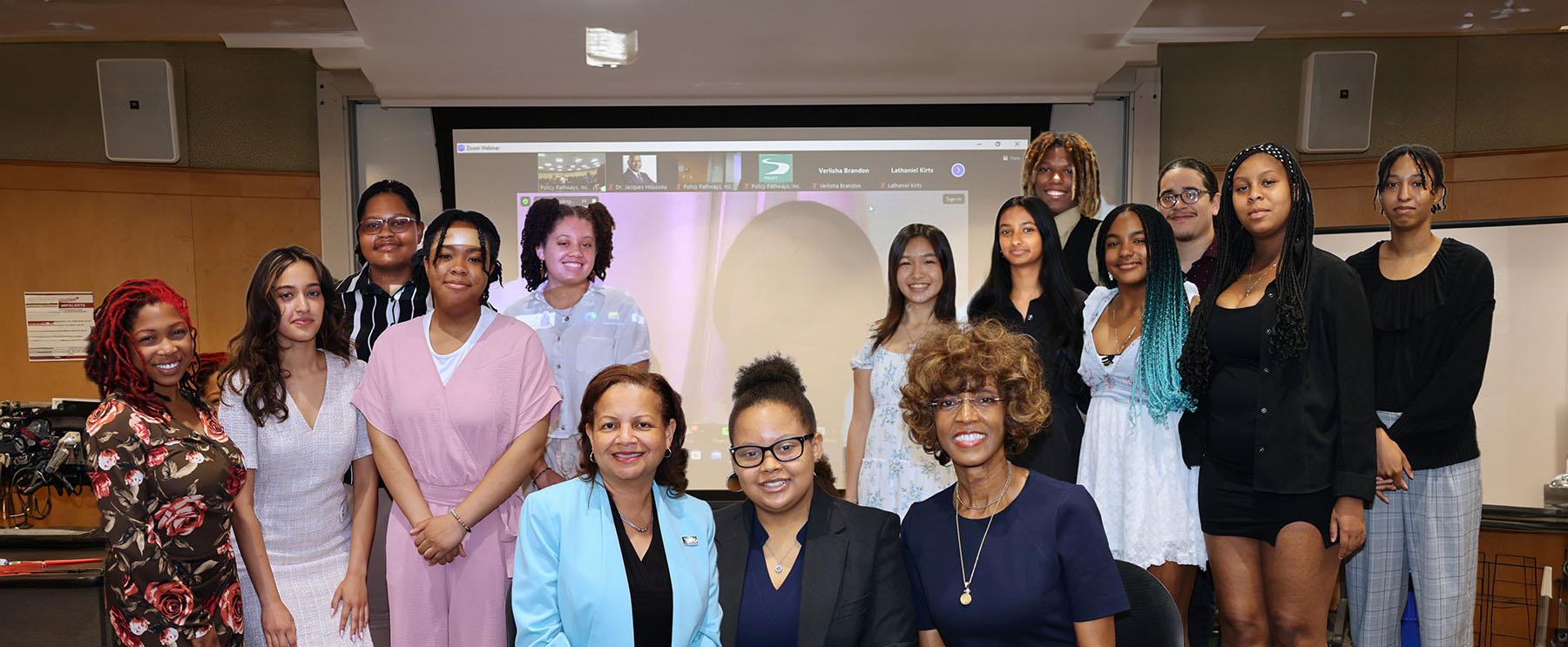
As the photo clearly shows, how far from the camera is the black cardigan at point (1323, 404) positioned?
2164 mm

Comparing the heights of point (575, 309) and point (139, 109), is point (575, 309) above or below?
below

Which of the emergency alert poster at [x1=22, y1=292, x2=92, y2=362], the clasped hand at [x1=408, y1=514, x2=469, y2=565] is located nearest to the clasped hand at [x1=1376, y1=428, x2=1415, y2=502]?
the clasped hand at [x1=408, y1=514, x2=469, y2=565]

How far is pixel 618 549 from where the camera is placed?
6.27ft

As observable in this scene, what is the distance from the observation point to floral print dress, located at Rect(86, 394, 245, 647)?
2.09m

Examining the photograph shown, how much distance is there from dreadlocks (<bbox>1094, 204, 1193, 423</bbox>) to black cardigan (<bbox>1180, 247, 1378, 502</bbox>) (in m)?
0.22

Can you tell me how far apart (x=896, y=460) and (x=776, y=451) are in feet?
3.76

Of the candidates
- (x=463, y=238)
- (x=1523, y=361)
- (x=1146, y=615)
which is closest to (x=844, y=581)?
(x=1146, y=615)

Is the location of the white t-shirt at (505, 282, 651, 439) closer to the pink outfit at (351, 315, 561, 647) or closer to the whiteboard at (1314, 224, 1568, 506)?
the pink outfit at (351, 315, 561, 647)

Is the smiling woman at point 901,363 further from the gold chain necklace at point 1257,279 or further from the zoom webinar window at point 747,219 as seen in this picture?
the zoom webinar window at point 747,219

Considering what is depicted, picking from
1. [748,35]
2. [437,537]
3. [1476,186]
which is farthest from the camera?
[1476,186]

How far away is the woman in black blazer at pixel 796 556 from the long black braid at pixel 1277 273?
0.98 metres

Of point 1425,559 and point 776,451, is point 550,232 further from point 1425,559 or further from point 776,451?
point 1425,559

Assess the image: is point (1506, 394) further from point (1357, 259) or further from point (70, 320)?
point (70, 320)

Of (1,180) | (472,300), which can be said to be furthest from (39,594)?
(1,180)
